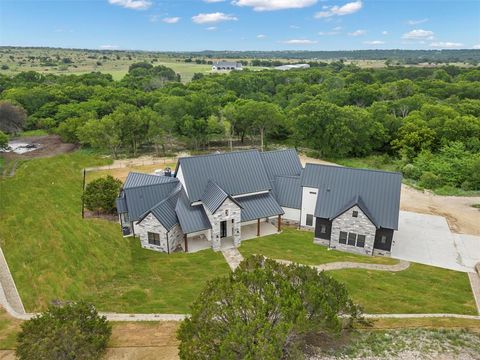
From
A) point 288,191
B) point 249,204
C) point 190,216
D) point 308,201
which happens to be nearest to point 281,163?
point 288,191

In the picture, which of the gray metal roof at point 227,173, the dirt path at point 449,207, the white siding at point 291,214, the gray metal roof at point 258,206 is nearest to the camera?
the gray metal roof at point 227,173

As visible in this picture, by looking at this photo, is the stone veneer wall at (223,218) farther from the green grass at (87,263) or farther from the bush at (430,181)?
the bush at (430,181)

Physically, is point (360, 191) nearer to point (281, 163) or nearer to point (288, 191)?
point (288, 191)

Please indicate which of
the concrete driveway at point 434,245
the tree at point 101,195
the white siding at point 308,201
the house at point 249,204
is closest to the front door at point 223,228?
the house at point 249,204

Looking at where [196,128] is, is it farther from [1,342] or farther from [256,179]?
[1,342]

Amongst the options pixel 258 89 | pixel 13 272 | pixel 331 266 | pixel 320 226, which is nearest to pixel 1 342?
pixel 13 272

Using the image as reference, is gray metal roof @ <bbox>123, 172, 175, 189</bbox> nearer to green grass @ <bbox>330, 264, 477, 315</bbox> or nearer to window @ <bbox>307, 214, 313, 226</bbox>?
window @ <bbox>307, 214, 313, 226</bbox>
